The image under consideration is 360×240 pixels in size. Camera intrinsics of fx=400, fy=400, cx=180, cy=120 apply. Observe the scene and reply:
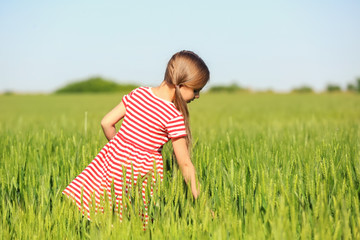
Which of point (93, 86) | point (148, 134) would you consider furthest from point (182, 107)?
point (93, 86)

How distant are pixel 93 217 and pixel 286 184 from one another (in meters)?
0.91

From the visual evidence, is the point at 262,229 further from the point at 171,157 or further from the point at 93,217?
the point at 171,157

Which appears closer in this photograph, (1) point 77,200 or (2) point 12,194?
(1) point 77,200

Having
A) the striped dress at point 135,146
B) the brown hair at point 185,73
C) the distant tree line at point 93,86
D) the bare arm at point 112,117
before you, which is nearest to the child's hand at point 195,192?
the striped dress at point 135,146

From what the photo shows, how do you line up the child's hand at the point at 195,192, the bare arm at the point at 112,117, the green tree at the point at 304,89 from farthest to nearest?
1. the green tree at the point at 304,89
2. the bare arm at the point at 112,117
3. the child's hand at the point at 195,192

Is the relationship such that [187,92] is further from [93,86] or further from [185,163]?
[93,86]

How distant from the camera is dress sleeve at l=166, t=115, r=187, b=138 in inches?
78.0

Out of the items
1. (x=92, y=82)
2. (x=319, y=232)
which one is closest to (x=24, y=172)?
(x=319, y=232)

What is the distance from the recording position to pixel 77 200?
2.14 meters

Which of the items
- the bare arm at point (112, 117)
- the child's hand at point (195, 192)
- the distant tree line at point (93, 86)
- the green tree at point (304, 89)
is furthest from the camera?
the distant tree line at point (93, 86)

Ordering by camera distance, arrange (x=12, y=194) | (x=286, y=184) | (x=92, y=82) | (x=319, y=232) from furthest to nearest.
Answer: (x=92, y=82), (x=12, y=194), (x=286, y=184), (x=319, y=232)

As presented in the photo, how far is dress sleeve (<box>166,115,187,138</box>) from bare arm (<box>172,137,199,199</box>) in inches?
1.1

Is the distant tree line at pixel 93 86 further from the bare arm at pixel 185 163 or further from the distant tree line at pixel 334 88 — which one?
the bare arm at pixel 185 163

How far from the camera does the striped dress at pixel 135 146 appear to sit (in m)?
2.04
